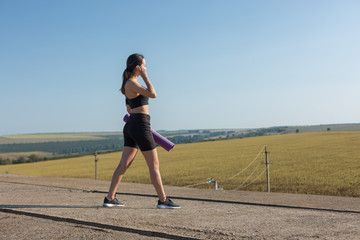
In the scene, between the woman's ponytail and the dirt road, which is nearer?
the dirt road

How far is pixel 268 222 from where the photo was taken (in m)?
4.68

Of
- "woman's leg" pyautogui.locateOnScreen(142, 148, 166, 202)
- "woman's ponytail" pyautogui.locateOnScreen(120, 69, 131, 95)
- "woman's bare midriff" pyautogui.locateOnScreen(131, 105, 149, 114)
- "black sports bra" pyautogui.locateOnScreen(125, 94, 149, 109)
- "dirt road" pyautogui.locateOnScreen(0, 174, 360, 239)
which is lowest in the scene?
"dirt road" pyautogui.locateOnScreen(0, 174, 360, 239)

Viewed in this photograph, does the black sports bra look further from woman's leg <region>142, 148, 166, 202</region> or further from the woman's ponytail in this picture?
woman's leg <region>142, 148, 166, 202</region>

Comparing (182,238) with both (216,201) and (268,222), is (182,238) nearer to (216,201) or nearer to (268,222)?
(268,222)

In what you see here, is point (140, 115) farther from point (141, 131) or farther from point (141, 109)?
point (141, 131)

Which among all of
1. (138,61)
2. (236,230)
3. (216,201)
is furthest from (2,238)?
(216,201)

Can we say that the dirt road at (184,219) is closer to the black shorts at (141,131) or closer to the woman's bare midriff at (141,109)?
the black shorts at (141,131)

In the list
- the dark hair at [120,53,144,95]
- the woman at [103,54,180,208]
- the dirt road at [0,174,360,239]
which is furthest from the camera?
the dark hair at [120,53,144,95]

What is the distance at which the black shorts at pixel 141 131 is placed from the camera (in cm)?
551

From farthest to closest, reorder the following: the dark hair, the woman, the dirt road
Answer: the dark hair → the woman → the dirt road

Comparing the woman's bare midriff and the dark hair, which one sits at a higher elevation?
the dark hair

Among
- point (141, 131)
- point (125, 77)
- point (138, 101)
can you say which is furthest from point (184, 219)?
point (125, 77)

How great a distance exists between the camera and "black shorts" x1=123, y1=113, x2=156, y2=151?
5.51 metres

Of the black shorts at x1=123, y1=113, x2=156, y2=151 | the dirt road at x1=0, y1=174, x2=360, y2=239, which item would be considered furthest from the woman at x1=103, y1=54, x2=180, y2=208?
the dirt road at x1=0, y1=174, x2=360, y2=239
